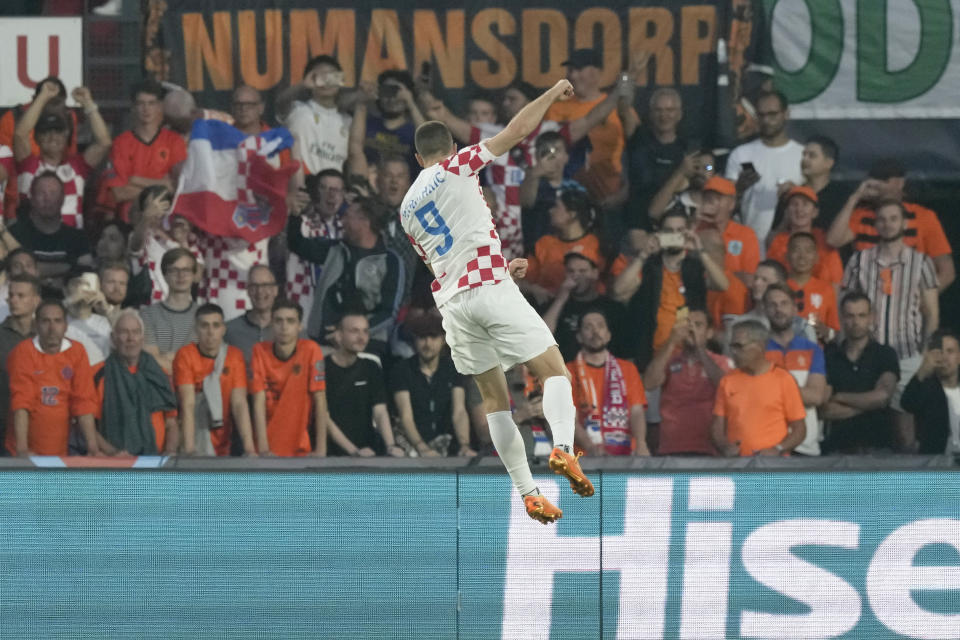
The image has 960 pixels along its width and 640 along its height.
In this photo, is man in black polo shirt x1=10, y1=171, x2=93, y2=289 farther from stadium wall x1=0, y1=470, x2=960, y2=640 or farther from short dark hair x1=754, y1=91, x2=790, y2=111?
short dark hair x1=754, y1=91, x2=790, y2=111

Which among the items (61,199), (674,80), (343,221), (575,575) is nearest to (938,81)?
(674,80)

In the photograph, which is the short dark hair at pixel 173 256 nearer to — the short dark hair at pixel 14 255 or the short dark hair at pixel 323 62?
the short dark hair at pixel 14 255

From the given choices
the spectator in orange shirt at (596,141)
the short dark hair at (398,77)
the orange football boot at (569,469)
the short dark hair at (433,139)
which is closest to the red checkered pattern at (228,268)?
the short dark hair at (398,77)

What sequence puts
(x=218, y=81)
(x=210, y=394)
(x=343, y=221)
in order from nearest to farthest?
(x=210, y=394) < (x=343, y=221) < (x=218, y=81)

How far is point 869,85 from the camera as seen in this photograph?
44.9ft

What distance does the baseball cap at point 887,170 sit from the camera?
1309 centimetres

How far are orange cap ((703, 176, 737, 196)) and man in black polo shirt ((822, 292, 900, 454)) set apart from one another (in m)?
1.29

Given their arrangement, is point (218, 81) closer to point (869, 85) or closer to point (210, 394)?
point (210, 394)

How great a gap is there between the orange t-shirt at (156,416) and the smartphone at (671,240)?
3687 millimetres

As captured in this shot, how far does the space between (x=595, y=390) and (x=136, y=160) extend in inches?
154

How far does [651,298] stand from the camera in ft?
41.0

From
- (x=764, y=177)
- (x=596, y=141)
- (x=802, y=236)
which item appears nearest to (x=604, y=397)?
(x=802, y=236)

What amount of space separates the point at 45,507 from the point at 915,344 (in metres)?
6.39

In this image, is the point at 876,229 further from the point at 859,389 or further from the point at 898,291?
the point at 859,389
